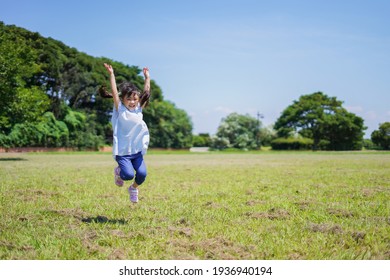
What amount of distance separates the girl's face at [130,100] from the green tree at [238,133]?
2813 inches

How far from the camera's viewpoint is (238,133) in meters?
79.9

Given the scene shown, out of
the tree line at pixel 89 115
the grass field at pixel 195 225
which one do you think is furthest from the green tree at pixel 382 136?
the grass field at pixel 195 225

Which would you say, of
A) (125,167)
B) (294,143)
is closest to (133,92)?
(125,167)

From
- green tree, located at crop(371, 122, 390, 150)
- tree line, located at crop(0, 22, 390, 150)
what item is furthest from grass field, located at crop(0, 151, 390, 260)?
green tree, located at crop(371, 122, 390, 150)

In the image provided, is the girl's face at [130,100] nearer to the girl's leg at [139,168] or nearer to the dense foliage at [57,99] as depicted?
the girl's leg at [139,168]

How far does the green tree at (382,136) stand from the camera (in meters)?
56.5

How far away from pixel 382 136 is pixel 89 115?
149ft

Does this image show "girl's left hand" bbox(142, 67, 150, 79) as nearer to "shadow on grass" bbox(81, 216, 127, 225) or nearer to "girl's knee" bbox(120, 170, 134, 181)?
"girl's knee" bbox(120, 170, 134, 181)

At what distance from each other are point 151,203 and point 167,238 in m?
2.91

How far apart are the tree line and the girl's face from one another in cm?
1771

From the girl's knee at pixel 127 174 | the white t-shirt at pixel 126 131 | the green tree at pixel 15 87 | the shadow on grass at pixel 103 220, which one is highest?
the green tree at pixel 15 87

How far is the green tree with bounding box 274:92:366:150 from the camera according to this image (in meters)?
71.1

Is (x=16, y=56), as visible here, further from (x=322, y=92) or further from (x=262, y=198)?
(x=322, y=92)

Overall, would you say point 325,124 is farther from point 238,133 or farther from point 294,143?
point 238,133
